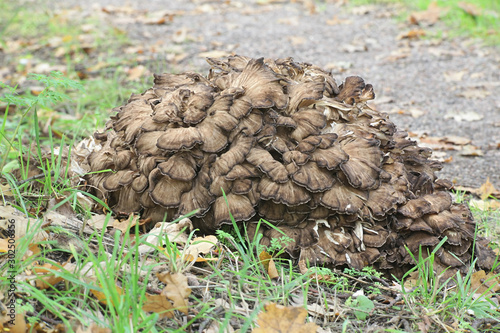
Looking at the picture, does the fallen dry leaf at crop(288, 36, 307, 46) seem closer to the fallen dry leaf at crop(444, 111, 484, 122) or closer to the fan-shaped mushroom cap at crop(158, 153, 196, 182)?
the fallen dry leaf at crop(444, 111, 484, 122)

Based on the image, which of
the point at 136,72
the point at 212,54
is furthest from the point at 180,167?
the point at 212,54

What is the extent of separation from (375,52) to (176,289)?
8.44m

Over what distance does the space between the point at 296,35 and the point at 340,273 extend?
8420 mm

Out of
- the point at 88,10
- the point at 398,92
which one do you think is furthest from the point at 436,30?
the point at 88,10

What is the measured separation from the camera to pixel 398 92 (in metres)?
8.12

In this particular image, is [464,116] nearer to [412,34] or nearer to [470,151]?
[470,151]

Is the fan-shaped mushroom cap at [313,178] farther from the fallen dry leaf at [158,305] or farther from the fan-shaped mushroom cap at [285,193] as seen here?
the fallen dry leaf at [158,305]

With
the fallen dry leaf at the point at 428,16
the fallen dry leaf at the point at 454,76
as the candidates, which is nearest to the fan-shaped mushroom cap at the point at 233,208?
the fallen dry leaf at the point at 454,76

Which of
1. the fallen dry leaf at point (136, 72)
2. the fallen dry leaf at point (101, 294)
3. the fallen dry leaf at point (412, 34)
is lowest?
the fallen dry leaf at point (136, 72)

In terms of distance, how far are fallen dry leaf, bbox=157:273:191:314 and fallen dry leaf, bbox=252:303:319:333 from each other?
452mm

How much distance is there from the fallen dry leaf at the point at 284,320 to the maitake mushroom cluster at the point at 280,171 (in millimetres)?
947

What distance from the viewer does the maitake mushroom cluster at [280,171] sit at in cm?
329

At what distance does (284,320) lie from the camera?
238 centimetres

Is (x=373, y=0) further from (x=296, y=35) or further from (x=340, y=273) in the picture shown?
(x=340, y=273)
